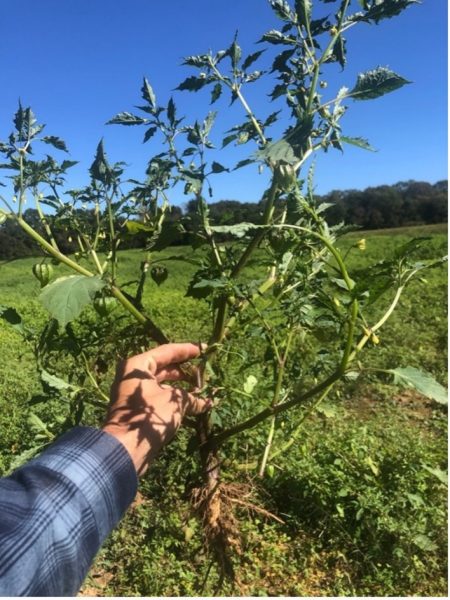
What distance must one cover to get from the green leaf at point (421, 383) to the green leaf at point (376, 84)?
555mm

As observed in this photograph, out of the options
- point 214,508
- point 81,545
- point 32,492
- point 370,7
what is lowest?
point 214,508

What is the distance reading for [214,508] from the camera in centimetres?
170

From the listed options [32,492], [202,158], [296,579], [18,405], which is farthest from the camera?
[18,405]

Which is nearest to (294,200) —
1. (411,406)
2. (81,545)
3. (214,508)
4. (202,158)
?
(202,158)

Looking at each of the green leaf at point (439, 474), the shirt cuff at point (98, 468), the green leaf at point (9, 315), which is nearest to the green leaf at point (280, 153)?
the shirt cuff at point (98, 468)

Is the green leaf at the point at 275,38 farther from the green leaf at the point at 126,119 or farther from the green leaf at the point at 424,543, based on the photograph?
the green leaf at the point at 424,543

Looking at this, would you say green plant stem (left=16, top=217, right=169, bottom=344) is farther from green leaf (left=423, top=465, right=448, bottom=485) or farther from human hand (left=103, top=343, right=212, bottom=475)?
green leaf (left=423, top=465, right=448, bottom=485)

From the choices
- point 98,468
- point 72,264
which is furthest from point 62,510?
point 72,264

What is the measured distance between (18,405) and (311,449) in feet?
7.37

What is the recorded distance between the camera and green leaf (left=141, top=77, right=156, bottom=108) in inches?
49.4

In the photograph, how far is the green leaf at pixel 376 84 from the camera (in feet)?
3.15

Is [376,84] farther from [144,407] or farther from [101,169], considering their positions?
[144,407]

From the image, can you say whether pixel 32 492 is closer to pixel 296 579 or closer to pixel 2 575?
pixel 2 575

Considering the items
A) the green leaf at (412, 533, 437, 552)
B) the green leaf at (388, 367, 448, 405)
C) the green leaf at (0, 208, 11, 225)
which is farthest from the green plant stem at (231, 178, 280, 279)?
the green leaf at (412, 533, 437, 552)
